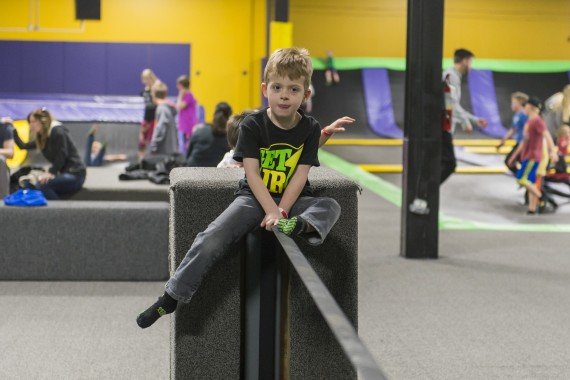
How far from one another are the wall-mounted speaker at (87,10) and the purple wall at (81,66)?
61.2 inches

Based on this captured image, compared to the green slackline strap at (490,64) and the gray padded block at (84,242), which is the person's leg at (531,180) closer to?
the gray padded block at (84,242)

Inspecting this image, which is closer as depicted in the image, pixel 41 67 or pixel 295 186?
pixel 295 186

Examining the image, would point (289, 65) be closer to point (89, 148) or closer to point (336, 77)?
point (89, 148)

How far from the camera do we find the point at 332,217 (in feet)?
9.27

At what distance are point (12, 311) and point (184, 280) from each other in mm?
2488

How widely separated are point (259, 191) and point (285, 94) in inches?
11.8

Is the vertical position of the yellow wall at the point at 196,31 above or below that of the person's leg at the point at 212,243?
above

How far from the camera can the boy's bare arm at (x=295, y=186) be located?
286cm

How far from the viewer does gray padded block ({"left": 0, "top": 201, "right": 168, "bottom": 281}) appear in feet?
18.9

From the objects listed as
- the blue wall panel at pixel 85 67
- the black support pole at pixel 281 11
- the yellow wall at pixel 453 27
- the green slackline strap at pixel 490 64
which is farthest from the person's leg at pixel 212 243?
the yellow wall at pixel 453 27

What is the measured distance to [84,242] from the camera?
5.79 metres

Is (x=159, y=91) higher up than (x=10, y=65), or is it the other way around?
(x=10, y=65)

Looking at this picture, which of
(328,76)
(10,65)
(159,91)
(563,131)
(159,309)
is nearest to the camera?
(159,309)

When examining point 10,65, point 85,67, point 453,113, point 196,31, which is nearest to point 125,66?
point 85,67
